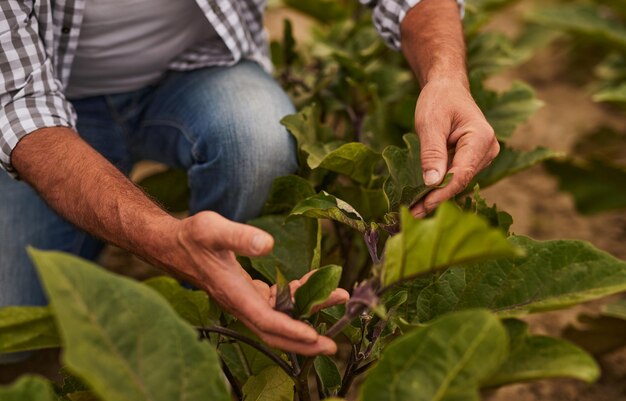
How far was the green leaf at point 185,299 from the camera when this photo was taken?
1116 mm

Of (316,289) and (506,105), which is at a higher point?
(316,289)

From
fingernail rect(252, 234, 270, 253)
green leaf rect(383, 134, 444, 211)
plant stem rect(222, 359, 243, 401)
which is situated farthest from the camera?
green leaf rect(383, 134, 444, 211)

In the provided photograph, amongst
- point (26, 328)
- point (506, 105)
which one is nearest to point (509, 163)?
point (506, 105)

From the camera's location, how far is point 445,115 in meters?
1.31

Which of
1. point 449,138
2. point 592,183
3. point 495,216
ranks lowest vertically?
point 592,183

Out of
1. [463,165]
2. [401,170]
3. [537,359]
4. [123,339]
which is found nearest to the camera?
[123,339]

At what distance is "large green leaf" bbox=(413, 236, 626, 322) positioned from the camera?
103 cm

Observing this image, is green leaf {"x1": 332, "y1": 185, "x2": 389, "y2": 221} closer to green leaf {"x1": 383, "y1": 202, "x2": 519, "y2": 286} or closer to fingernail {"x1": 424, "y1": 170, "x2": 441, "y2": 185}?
fingernail {"x1": 424, "y1": 170, "x2": 441, "y2": 185}

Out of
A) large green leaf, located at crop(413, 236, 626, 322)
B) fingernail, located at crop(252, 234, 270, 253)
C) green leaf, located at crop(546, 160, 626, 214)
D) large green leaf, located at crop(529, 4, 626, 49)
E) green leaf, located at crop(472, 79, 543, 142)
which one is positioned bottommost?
green leaf, located at crop(546, 160, 626, 214)

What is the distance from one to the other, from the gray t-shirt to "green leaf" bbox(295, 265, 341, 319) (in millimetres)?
882

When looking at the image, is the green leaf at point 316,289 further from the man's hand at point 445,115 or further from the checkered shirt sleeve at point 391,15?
the checkered shirt sleeve at point 391,15

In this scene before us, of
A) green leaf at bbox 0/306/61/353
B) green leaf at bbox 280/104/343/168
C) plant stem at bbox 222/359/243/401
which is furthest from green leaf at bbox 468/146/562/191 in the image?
green leaf at bbox 0/306/61/353

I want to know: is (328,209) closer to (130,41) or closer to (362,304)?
(362,304)

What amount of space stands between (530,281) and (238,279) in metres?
0.44
